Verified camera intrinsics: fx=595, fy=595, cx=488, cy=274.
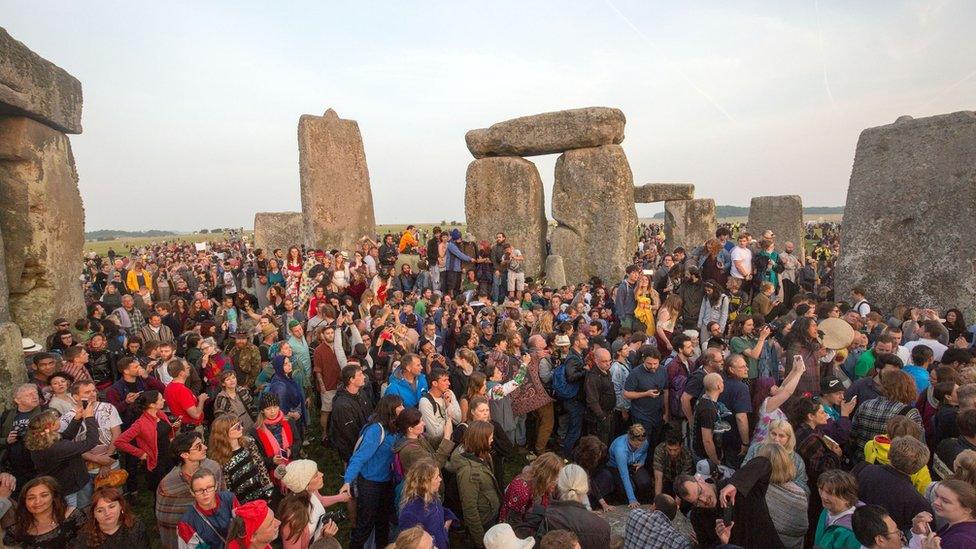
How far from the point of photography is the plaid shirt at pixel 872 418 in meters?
4.79

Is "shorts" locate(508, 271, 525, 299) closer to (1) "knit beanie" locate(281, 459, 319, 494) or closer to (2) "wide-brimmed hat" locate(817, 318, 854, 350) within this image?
(2) "wide-brimmed hat" locate(817, 318, 854, 350)

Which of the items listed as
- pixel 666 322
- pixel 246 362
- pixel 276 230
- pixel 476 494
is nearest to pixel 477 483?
pixel 476 494

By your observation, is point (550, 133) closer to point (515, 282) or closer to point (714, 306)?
point (515, 282)

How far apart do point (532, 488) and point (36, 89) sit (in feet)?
27.7

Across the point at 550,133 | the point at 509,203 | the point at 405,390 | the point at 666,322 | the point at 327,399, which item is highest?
the point at 550,133

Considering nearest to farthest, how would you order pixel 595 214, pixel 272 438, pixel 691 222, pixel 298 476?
1. pixel 298 476
2. pixel 272 438
3. pixel 595 214
4. pixel 691 222

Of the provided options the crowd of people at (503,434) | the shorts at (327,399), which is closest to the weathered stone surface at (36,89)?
the crowd of people at (503,434)

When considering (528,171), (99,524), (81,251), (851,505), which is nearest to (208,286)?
(81,251)

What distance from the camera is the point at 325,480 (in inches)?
255

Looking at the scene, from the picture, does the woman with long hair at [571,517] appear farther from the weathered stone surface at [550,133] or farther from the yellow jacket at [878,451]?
the weathered stone surface at [550,133]

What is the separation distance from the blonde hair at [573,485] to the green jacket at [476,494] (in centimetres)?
80

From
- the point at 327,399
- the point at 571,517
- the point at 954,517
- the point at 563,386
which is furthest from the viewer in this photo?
the point at 327,399

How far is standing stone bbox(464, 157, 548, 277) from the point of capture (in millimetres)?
16078

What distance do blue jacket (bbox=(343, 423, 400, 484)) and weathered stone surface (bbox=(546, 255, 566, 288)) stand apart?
1008 cm
